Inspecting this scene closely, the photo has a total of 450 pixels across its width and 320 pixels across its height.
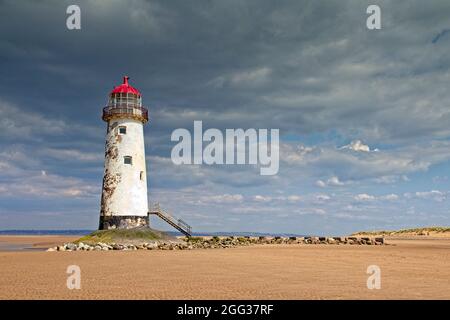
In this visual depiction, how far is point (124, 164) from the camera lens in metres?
37.9

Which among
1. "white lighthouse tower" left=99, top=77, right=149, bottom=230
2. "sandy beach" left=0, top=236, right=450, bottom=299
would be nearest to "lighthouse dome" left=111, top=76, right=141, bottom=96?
"white lighthouse tower" left=99, top=77, right=149, bottom=230

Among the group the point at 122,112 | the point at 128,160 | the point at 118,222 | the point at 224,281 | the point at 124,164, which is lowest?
the point at 224,281

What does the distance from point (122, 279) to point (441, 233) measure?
220 feet

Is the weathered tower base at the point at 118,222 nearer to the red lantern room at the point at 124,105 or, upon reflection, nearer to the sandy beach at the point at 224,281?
the red lantern room at the point at 124,105

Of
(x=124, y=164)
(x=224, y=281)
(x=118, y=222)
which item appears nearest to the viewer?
(x=224, y=281)

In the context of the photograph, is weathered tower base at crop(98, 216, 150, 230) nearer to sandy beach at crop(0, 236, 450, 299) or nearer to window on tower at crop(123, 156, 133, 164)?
window on tower at crop(123, 156, 133, 164)

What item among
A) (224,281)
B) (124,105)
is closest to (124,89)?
(124,105)

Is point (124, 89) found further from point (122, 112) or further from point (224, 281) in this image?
point (224, 281)

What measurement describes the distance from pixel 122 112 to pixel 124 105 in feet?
2.63

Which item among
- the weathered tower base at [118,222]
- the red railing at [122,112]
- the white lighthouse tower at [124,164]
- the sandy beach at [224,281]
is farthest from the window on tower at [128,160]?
the sandy beach at [224,281]
